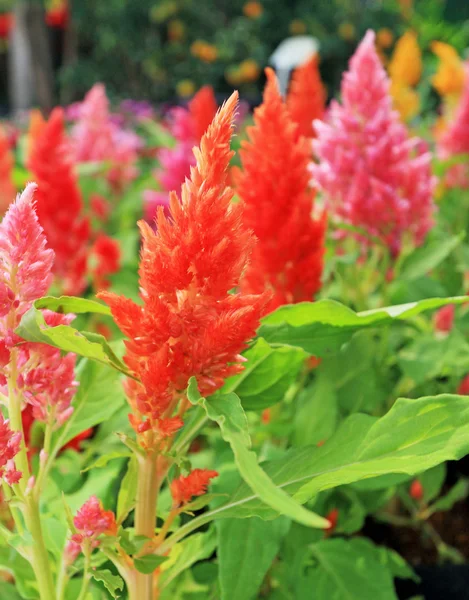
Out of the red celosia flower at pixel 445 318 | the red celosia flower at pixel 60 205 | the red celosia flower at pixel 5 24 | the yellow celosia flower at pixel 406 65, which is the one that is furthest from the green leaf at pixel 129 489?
the red celosia flower at pixel 5 24

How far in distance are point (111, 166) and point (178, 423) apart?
2.20m

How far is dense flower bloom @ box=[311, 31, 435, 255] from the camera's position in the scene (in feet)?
4.18

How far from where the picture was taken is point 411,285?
4.59 ft

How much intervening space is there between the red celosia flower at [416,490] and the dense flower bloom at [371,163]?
46 cm

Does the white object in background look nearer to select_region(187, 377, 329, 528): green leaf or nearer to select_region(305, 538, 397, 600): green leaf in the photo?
select_region(305, 538, 397, 600): green leaf

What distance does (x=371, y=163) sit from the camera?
50.4 inches

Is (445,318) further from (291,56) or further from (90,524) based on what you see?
(291,56)

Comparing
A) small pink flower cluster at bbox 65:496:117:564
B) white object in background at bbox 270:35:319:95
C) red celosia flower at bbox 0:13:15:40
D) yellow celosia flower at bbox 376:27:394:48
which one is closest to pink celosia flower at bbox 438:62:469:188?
white object in background at bbox 270:35:319:95

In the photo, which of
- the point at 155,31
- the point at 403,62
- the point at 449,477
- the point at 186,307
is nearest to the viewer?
the point at 186,307

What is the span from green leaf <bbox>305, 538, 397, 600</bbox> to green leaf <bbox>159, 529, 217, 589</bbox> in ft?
0.79

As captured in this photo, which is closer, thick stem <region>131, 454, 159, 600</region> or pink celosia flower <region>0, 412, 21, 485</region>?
pink celosia flower <region>0, 412, 21, 485</region>

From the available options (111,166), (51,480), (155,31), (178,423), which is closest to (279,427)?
(51,480)

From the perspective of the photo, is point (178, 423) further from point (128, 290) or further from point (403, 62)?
point (403, 62)

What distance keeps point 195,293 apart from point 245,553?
372mm
